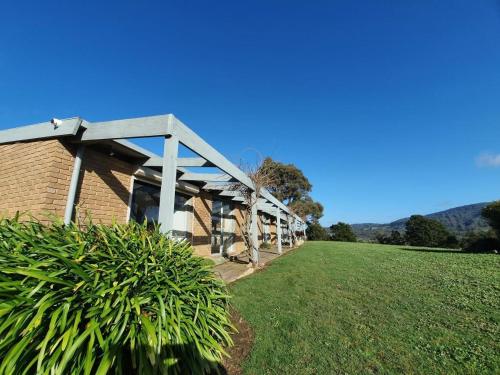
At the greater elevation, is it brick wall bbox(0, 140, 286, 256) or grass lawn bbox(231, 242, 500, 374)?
brick wall bbox(0, 140, 286, 256)

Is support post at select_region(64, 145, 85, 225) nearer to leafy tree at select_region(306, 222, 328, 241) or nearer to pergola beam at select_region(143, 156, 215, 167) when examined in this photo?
pergola beam at select_region(143, 156, 215, 167)

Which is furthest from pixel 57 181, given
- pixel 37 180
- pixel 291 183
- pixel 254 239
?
pixel 291 183

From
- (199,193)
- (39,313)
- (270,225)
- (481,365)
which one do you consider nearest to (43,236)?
(39,313)

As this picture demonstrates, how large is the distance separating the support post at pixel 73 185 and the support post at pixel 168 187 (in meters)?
2.00

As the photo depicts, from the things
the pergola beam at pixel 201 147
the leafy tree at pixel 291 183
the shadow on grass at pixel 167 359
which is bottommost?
the shadow on grass at pixel 167 359

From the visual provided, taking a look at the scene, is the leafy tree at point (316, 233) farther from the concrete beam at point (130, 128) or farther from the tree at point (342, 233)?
the concrete beam at point (130, 128)

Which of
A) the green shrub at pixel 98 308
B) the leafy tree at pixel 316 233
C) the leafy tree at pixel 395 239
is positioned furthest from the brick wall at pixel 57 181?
the leafy tree at pixel 395 239

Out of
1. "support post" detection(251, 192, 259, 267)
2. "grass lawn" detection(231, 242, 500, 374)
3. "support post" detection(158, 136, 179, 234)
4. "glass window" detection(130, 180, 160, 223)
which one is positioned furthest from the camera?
"support post" detection(251, 192, 259, 267)

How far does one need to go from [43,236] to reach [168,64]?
10.1 m

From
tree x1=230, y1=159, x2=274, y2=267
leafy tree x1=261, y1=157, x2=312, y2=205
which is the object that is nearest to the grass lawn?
tree x1=230, y1=159, x2=274, y2=267

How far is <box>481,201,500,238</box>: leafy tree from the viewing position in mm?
11494

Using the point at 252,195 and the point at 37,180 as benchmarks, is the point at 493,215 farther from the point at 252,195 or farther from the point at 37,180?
the point at 37,180

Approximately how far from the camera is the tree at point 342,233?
32125 mm

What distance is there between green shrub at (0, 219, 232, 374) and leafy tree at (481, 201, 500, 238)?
48.5 feet
